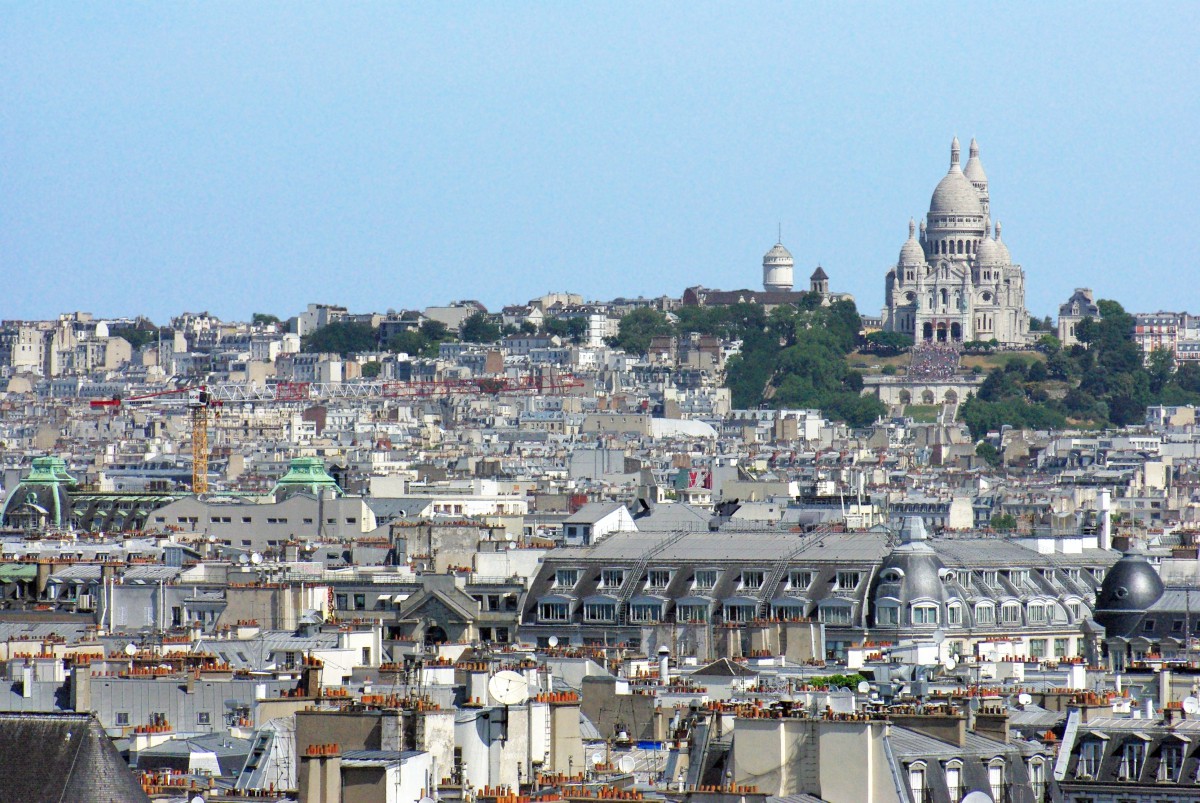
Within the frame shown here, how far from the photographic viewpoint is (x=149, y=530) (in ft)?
271

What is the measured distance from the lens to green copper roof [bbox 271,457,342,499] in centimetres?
9088

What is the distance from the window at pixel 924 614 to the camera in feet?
174

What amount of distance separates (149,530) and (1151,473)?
7736 centimetres

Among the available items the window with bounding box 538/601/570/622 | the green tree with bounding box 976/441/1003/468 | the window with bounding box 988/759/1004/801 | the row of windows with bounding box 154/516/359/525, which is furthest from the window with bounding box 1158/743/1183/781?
the green tree with bounding box 976/441/1003/468

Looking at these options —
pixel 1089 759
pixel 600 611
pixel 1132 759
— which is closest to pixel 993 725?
pixel 1089 759

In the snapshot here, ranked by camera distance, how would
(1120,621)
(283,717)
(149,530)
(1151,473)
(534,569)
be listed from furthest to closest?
(1151,473) → (149,530) → (534,569) → (1120,621) → (283,717)

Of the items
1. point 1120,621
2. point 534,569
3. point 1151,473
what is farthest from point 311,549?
point 1151,473

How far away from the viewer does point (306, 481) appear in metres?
94.2

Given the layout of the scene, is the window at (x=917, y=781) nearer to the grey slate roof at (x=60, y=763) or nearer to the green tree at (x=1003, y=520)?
the grey slate roof at (x=60, y=763)

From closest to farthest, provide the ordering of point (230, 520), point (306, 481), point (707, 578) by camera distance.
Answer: point (707, 578) → point (230, 520) → point (306, 481)

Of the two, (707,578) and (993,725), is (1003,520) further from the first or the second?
(993,725)

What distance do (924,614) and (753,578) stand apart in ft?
10.0

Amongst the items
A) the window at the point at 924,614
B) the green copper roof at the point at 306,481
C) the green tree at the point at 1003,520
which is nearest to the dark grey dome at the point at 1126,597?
the window at the point at 924,614

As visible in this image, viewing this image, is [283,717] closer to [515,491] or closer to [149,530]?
[149,530]
